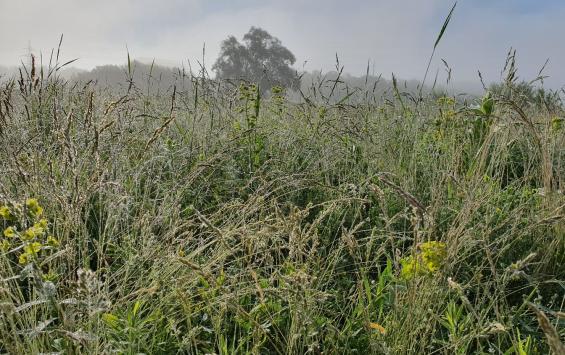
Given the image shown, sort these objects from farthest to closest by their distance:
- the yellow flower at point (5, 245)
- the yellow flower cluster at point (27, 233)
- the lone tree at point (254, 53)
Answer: the lone tree at point (254, 53)
the yellow flower at point (5, 245)
the yellow flower cluster at point (27, 233)

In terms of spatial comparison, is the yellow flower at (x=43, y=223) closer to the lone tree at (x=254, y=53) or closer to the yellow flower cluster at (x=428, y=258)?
the yellow flower cluster at (x=428, y=258)

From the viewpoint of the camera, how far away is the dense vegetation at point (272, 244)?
1158 mm

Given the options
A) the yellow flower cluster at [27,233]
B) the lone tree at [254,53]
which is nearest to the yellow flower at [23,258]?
the yellow flower cluster at [27,233]

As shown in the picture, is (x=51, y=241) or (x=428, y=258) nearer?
(x=428, y=258)

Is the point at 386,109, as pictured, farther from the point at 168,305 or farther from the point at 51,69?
the point at 168,305

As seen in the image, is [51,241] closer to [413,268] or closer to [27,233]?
[27,233]

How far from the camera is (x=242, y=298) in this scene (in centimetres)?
143

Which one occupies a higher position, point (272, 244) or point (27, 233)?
point (27, 233)

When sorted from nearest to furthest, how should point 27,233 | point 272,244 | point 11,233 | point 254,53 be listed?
1. point 27,233
2. point 11,233
3. point 272,244
4. point 254,53

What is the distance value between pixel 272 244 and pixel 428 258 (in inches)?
20.7

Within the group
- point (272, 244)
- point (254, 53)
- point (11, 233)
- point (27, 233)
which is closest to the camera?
point (27, 233)

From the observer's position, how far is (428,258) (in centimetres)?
119

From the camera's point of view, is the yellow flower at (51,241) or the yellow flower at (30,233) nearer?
the yellow flower at (30,233)

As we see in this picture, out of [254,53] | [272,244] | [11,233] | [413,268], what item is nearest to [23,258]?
[11,233]
